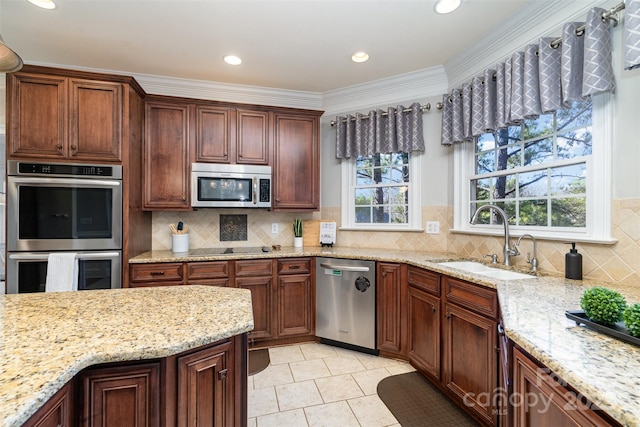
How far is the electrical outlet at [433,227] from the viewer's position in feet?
9.81

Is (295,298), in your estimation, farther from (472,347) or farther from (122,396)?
(122,396)

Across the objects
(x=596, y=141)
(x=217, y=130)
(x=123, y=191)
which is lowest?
(x=123, y=191)

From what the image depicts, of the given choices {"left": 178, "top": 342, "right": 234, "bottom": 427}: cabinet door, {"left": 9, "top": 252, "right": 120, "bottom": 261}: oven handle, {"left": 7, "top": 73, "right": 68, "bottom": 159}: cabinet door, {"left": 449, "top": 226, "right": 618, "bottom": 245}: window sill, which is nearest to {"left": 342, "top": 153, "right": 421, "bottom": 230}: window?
{"left": 449, "top": 226, "right": 618, "bottom": 245}: window sill

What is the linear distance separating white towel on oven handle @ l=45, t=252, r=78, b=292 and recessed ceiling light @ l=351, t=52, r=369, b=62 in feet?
9.44

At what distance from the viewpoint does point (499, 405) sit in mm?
1650

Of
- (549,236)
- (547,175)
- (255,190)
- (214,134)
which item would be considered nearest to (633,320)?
(549,236)

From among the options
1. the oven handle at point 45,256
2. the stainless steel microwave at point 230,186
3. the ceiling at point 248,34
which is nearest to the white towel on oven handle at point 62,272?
the oven handle at point 45,256

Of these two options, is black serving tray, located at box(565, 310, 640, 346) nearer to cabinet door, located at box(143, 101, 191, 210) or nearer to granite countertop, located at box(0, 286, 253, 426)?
granite countertop, located at box(0, 286, 253, 426)

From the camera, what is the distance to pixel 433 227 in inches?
119

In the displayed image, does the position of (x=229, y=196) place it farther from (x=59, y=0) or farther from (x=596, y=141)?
(x=596, y=141)

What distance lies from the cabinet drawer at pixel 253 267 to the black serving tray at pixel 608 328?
230 centimetres

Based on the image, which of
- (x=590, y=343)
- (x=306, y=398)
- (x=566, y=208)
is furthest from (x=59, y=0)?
(x=566, y=208)

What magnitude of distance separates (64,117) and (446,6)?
3.06m

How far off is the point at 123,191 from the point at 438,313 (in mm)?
2744
